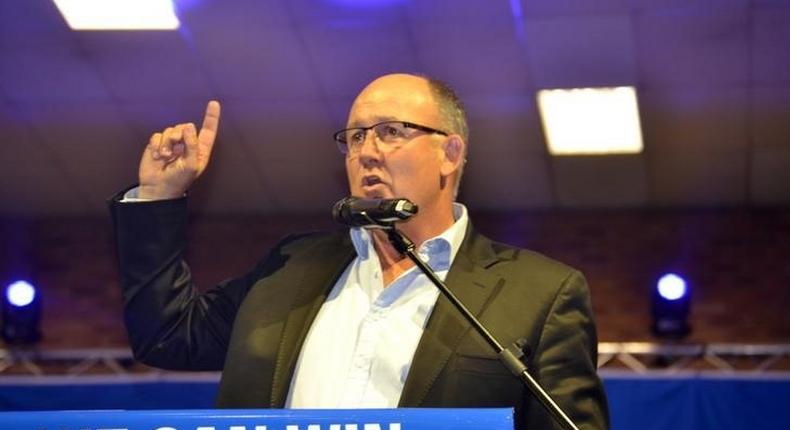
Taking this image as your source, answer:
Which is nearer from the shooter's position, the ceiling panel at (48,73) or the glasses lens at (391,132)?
the glasses lens at (391,132)

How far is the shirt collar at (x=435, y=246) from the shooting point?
2855mm

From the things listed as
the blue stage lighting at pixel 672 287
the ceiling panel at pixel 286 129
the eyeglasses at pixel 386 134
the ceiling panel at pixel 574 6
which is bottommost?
the eyeglasses at pixel 386 134

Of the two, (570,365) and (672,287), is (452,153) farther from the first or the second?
(672,287)

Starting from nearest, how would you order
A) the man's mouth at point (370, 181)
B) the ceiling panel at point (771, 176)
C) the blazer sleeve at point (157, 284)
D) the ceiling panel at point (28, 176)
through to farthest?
the blazer sleeve at point (157, 284)
the man's mouth at point (370, 181)
the ceiling panel at point (771, 176)
the ceiling panel at point (28, 176)

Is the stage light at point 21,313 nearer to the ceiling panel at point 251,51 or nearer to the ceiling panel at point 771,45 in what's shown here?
the ceiling panel at point 251,51

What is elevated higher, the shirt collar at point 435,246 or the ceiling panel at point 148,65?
the ceiling panel at point 148,65

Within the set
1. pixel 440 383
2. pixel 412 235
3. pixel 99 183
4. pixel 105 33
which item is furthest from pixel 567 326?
pixel 99 183

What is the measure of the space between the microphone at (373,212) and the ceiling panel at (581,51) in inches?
179

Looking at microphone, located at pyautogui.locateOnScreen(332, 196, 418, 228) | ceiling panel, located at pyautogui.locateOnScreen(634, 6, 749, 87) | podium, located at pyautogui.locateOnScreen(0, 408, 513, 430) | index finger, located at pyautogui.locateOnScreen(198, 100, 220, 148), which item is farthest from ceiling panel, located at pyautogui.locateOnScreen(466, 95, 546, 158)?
podium, located at pyautogui.locateOnScreen(0, 408, 513, 430)

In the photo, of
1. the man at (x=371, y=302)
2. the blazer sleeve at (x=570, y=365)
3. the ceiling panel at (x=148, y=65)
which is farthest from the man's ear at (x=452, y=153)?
the ceiling panel at (x=148, y=65)

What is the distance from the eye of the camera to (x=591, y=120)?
25.9 feet

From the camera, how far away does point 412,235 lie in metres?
2.93

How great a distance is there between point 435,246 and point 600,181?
19.6 ft

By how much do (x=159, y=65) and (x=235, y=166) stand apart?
123cm
